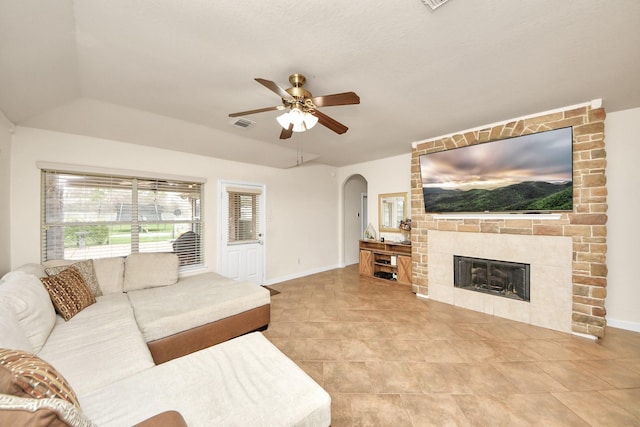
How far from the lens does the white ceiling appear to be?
4.52 ft

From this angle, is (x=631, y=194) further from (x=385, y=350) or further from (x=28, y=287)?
(x=28, y=287)

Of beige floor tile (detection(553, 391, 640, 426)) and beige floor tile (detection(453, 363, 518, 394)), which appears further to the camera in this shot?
beige floor tile (detection(453, 363, 518, 394))

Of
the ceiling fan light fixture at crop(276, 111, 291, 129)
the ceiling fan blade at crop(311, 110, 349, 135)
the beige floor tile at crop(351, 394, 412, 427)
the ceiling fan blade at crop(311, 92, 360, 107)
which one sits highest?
the ceiling fan blade at crop(311, 92, 360, 107)

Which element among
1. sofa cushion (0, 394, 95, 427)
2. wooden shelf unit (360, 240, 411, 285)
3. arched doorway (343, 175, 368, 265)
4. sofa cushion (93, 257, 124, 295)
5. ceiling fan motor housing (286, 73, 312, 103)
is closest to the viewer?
sofa cushion (0, 394, 95, 427)

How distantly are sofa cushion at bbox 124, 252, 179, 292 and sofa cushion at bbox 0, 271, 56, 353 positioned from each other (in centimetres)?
89

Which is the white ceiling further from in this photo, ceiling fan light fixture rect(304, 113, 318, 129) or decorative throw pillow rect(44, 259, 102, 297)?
decorative throw pillow rect(44, 259, 102, 297)

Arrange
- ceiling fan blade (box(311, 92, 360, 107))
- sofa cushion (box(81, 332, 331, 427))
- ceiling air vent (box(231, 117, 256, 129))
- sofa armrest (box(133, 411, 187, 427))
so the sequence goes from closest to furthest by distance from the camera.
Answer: sofa armrest (box(133, 411, 187, 427)) < sofa cushion (box(81, 332, 331, 427)) < ceiling fan blade (box(311, 92, 360, 107)) < ceiling air vent (box(231, 117, 256, 129))

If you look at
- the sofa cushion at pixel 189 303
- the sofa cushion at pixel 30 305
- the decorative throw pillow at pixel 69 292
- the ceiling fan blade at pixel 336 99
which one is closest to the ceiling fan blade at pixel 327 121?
the ceiling fan blade at pixel 336 99

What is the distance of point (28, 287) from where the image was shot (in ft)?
5.70

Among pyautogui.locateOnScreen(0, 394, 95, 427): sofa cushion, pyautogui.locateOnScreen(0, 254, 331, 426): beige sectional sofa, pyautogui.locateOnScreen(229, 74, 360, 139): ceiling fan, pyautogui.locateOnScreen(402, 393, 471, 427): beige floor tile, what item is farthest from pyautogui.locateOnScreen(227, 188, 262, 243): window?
pyautogui.locateOnScreen(0, 394, 95, 427): sofa cushion

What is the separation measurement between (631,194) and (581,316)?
1562mm

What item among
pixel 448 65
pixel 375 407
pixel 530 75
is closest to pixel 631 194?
pixel 530 75

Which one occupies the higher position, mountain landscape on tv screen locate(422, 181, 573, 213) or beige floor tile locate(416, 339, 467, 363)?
mountain landscape on tv screen locate(422, 181, 573, 213)

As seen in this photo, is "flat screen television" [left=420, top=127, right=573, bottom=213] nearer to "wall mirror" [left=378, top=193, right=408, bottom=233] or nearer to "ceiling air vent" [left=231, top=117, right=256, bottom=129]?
"wall mirror" [left=378, top=193, right=408, bottom=233]
